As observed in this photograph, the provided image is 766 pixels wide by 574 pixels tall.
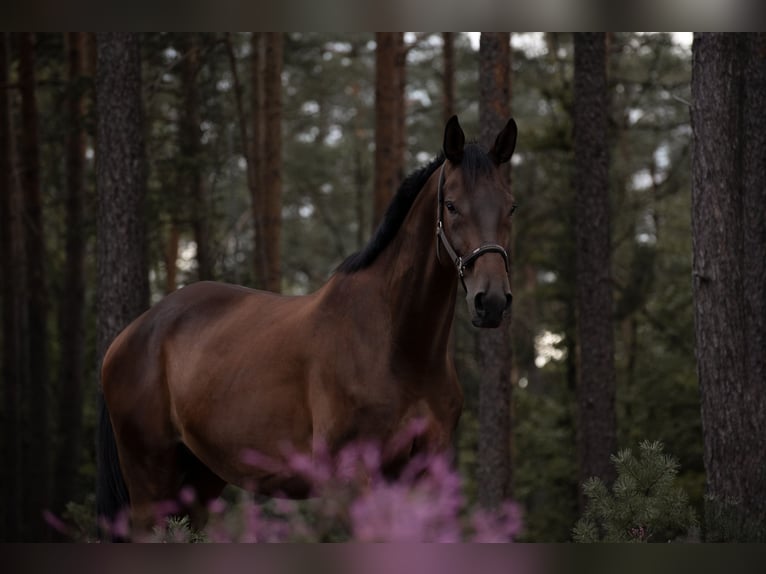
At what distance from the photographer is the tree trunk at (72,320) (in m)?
16.8

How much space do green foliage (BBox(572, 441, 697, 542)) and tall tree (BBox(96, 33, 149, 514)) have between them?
5.00m

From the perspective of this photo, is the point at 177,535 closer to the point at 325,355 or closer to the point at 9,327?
the point at 325,355

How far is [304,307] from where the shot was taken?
6.56 m

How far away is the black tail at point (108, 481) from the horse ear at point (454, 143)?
3.71 meters

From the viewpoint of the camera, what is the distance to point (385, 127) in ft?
50.3

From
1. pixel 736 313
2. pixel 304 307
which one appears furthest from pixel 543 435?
pixel 304 307

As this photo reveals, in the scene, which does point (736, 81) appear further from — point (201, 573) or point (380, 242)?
point (201, 573)

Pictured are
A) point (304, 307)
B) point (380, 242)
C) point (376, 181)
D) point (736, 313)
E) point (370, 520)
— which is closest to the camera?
point (370, 520)

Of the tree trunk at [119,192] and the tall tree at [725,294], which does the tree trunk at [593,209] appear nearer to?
the tall tree at [725,294]

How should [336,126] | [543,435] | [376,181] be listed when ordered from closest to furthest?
[376,181] → [543,435] → [336,126]

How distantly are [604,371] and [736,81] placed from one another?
5.88 m

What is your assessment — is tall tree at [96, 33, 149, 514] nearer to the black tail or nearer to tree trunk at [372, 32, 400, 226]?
the black tail

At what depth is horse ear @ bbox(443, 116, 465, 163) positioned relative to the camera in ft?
18.3

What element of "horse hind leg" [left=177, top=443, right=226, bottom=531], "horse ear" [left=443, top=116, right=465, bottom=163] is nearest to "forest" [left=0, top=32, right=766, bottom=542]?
"horse ear" [left=443, top=116, right=465, bottom=163]
